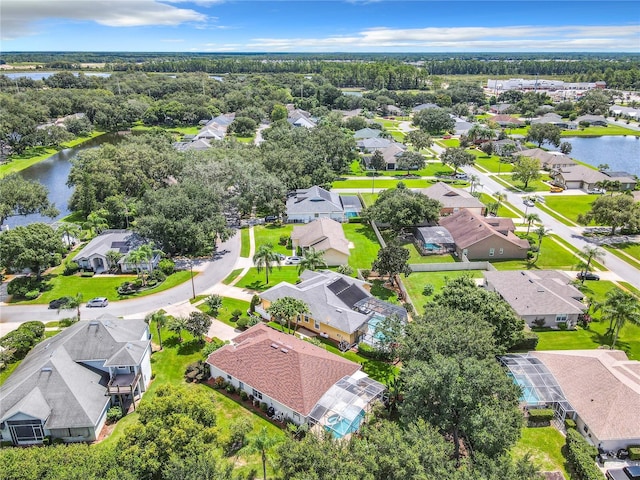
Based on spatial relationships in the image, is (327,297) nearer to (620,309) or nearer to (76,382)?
(76,382)

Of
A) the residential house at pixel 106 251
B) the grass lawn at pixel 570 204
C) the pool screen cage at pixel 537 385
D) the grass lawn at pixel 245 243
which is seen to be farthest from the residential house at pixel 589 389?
the grass lawn at pixel 570 204

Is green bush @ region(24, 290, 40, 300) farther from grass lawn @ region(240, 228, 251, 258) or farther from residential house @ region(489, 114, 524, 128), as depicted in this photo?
residential house @ region(489, 114, 524, 128)

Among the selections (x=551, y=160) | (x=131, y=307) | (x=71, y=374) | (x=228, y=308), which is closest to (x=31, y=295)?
(x=131, y=307)

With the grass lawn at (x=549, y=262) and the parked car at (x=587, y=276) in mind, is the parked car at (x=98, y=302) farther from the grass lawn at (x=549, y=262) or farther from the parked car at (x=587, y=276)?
the parked car at (x=587, y=276)

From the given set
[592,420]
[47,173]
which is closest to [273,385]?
[592,420]

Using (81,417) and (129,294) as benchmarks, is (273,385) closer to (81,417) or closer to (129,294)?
(81,417)

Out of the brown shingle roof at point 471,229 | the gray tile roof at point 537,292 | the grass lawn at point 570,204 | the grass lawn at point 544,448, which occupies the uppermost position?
the brown shingle roof at point 471,229
